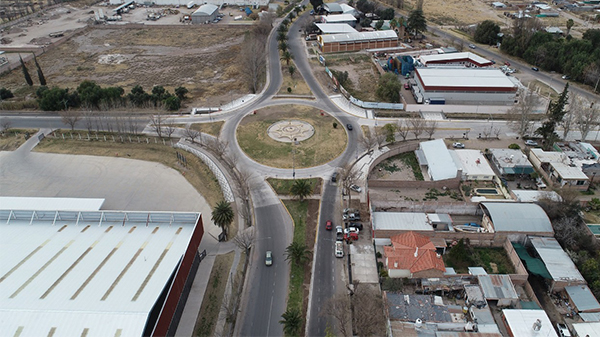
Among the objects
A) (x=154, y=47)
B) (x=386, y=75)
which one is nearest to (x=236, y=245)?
(x=386, y=75)

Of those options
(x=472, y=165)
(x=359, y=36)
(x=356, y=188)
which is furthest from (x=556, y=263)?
(x=359, y=36)

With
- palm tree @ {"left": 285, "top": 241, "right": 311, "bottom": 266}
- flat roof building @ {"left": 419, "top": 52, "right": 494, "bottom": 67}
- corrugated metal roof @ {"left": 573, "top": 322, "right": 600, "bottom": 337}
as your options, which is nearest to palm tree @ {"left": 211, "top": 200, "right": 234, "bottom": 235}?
palm tree @ {"left": 285, "top": 241, "right": 311, "bottom": 266}

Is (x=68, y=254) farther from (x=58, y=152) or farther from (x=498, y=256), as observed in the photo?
(x=498, y=256)

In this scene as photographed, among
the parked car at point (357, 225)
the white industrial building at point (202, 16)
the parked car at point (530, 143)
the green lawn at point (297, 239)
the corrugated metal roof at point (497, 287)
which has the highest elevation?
the white industrial building at point (202, 16)

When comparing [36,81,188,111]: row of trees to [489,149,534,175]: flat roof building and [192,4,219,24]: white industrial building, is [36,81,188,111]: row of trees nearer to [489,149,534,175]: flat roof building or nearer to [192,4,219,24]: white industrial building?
[489,149,534,175]: flat roof building

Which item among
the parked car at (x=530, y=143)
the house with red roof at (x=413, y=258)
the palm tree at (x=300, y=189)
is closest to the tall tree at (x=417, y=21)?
the parked car at (x=530, y=143)

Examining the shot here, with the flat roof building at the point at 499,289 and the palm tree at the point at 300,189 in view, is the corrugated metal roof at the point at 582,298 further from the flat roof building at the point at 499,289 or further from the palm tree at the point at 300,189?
the palm tree at the point at 300,189

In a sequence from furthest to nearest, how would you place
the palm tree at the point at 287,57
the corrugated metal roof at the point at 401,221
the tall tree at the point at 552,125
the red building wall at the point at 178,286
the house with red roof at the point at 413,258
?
the palm tree at the point at 287,57, the tall tree at the point at 552,125, the corrugated metal roof at the point at 401,221, the house with red roof at the point at 413,258, the red building wall at the point at 178,286
